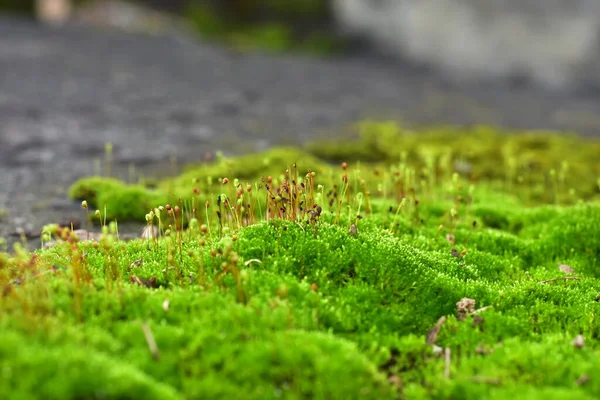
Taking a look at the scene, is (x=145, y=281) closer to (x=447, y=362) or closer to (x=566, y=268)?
(x=447, y=362)

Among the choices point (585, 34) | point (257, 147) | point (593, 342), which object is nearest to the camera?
point (593, 342)

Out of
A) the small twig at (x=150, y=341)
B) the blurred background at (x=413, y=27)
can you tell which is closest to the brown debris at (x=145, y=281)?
the small twig at (x=150, y=341)

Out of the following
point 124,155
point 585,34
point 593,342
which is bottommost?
point 593,342

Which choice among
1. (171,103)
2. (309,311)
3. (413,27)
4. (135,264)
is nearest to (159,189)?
(135,264)

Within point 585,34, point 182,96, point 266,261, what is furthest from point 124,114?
point 585,34

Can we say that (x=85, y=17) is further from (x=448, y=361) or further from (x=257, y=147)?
(x=448, y=361)

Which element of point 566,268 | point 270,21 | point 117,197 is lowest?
point 566,268

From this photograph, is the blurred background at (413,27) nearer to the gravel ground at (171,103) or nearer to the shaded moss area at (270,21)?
the shaded moss area at (270,21)
